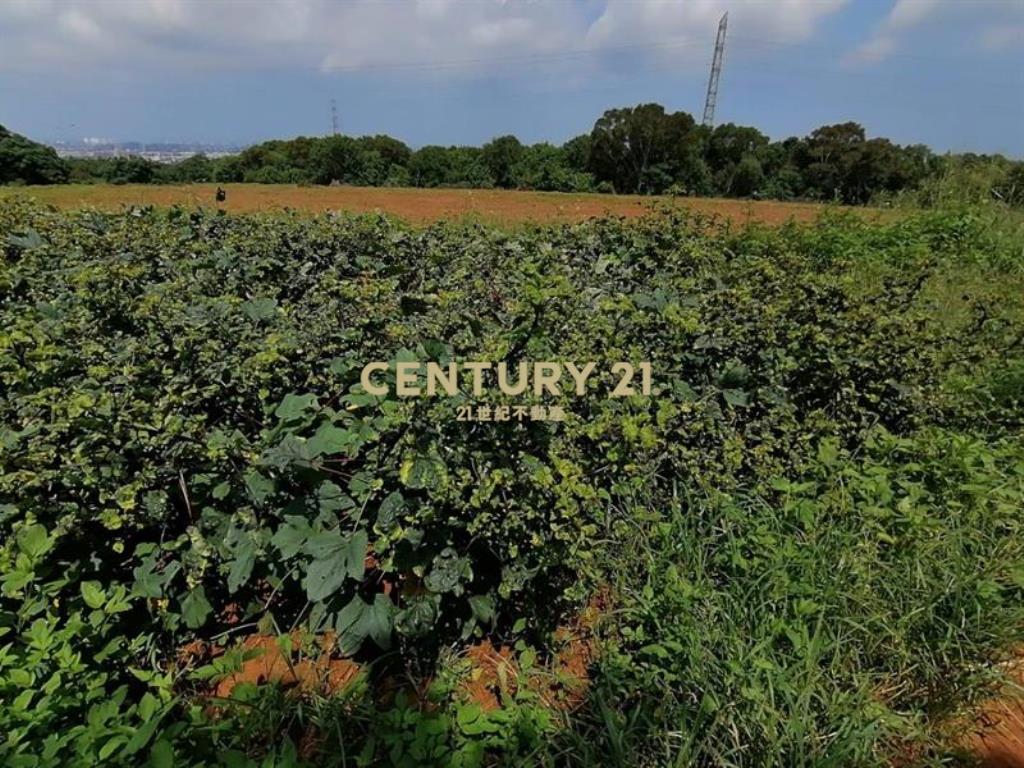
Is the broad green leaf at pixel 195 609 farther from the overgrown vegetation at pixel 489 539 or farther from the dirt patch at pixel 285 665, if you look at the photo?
the dirt patch at pixel 285 665

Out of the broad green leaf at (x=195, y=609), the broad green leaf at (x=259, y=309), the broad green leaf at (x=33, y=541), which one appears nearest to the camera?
the broad green leaf at (x=33, y=541)

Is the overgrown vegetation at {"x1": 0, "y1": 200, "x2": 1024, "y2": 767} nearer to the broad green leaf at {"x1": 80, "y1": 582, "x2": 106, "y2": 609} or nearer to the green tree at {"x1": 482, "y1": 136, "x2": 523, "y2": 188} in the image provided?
the broad green leaf at {"x1": 80, "y1": 582, "x2": 106, "y2": 609}

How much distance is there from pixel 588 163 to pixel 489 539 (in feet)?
105

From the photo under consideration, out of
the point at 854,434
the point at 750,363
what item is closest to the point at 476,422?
the point at 750,363

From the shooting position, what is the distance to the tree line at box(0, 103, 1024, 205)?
23344mm

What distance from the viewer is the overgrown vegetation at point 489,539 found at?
4.51 ft

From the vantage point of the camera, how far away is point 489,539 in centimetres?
158

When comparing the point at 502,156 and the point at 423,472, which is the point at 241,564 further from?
the point at 502,156

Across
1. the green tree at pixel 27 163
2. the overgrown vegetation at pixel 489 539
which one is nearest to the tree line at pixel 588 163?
the green tree at pixel 27 163

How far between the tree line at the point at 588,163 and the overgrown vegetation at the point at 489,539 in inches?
805

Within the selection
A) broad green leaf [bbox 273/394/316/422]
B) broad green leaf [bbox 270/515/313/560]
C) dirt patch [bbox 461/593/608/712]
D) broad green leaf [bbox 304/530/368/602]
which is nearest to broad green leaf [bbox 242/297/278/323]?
broad green leaf [bbox 273/394/316/422]

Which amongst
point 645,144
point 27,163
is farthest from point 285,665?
point 27,163

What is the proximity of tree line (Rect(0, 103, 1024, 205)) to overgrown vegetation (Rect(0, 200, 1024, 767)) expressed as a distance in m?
20.4

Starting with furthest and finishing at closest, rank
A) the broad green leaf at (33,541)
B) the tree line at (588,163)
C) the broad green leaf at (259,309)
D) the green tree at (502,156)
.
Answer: the green tree at (502,156) → the tree line at (588,163) → the broad green leaf at (259,309) → the broad green leaf at (33,541)
